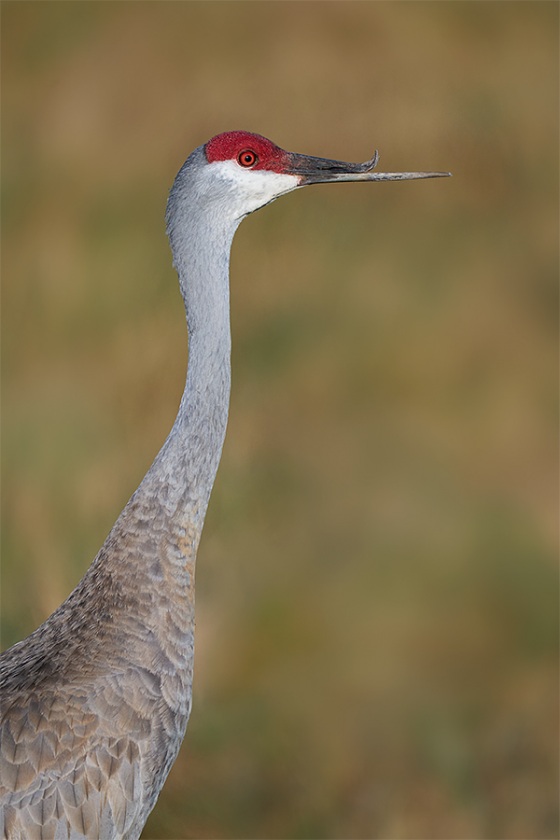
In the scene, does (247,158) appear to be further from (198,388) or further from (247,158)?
(198,388)

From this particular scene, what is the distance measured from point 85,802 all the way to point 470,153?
25.8 feet

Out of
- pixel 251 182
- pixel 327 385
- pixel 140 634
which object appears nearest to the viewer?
pixel 140 634

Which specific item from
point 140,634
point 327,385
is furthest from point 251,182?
point 327,385

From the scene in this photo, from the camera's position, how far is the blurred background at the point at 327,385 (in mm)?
8148

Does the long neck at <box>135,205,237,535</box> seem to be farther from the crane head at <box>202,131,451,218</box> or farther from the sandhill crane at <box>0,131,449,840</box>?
the crane head at <box>202,131,451,218</box>

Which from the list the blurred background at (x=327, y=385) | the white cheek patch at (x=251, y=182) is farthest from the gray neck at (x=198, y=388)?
the blurred background at (x=327, y=385)

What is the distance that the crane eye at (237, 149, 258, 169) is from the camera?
331cm

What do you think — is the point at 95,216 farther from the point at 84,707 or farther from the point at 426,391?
the point at 84,707

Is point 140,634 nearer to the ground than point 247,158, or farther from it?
nearer to the ground

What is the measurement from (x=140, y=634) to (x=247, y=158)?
1.38 m

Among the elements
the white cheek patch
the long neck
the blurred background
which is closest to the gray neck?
the long neck

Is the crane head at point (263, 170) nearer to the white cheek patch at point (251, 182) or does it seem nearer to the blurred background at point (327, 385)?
the white cheek patch at point (251, 182)

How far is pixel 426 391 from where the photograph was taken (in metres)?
9.66

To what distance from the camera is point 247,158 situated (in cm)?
332
